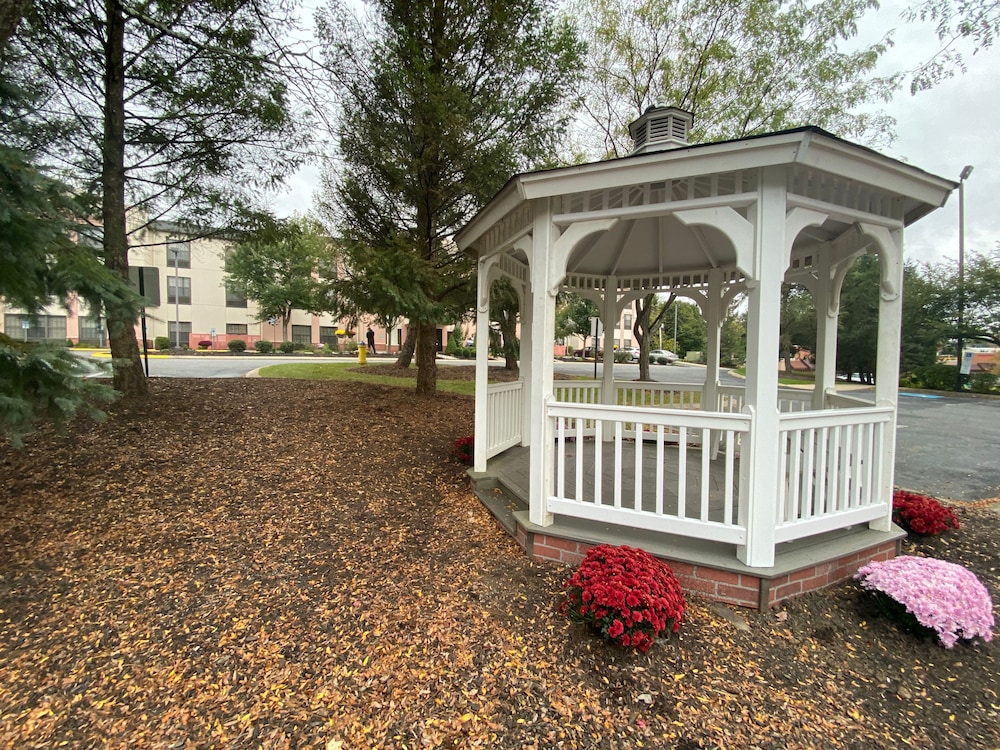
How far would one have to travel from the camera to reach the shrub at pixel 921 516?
3.96 metres

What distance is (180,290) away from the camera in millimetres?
34719

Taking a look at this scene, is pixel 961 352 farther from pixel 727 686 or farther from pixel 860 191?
pixel 727 686

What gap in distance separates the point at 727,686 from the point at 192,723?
259 cm

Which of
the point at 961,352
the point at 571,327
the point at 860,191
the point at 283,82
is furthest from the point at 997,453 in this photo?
the point at 571,327

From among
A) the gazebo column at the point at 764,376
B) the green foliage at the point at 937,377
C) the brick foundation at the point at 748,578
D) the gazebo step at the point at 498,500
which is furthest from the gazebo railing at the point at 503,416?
the green foliage at the point at 937,377

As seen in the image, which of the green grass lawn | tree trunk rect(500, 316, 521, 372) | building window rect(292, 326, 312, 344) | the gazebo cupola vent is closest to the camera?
the gazebo cupola vent

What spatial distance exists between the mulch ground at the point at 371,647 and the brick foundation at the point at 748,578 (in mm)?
86

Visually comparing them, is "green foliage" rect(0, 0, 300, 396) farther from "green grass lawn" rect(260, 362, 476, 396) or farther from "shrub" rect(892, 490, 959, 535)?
"shrub" rect(892, 490, 959, 535)

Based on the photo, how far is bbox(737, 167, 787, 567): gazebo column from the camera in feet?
9.54

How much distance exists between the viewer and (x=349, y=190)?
7.62 metres

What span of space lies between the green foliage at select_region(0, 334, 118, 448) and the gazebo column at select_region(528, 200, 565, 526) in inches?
111

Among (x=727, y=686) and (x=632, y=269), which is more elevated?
(x=632, y=269)

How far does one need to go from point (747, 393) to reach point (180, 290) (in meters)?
41.5

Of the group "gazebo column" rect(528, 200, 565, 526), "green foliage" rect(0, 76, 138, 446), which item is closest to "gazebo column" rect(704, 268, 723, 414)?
"gazebo column" rect(528, 200, 565, 526)
